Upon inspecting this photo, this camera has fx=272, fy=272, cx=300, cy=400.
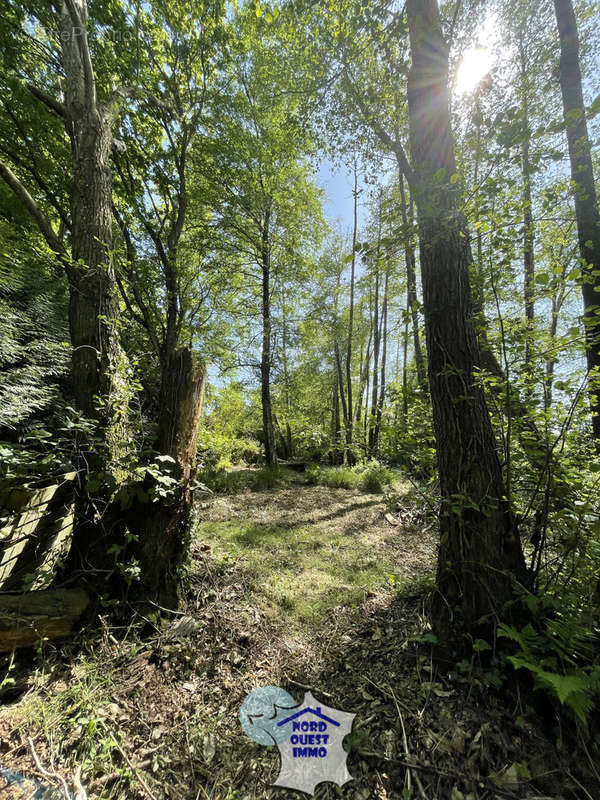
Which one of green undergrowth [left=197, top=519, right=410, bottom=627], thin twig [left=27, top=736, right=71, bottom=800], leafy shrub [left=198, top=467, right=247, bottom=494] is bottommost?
thin twig [left=27, top=736, right=71, bottom=800]

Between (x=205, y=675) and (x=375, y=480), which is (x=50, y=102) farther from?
Result: (x=375, y=480)

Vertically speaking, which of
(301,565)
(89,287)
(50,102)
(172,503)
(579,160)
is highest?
(579,160)

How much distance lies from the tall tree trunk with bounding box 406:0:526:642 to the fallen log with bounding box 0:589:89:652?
226 centimetres

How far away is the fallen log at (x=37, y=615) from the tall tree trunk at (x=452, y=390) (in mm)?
2260

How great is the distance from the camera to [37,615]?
160 centimetres

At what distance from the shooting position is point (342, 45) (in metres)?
2.70

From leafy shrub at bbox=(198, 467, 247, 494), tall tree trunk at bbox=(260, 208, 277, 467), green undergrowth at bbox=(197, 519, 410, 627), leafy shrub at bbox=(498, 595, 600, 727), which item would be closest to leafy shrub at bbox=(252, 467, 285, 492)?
leafy shrub at bbox=(198, 467, 247, 494)

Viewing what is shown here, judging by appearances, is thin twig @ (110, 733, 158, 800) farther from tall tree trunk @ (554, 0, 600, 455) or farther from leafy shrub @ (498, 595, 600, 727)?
tall tree trunk @ (554, 0, 600, 455)

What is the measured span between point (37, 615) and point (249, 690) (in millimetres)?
1321

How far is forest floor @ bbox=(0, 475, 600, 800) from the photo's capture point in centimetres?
115

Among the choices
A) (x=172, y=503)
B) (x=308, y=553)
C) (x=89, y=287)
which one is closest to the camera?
(x=172, y=503)

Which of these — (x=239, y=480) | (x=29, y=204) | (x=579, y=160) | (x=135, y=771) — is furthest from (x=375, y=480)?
(x=29, y=204)

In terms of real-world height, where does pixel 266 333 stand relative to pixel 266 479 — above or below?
above

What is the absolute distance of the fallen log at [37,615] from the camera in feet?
5.09
